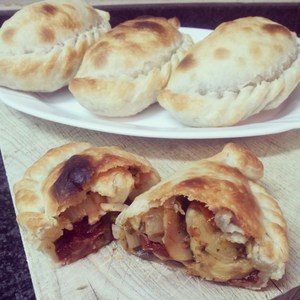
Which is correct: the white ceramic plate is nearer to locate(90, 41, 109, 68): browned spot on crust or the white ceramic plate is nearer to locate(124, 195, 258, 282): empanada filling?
locate(90, 41, 109, 68): browned spot on crust

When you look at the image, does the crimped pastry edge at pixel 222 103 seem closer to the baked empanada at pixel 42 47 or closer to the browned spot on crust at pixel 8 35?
the baked empanada at pixel 42 47

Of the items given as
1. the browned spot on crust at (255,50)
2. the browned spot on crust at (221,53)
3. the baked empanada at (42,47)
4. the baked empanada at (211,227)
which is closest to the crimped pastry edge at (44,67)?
the baked empanada at (42,47)

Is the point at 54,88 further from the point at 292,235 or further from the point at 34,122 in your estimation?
the point at 292,235

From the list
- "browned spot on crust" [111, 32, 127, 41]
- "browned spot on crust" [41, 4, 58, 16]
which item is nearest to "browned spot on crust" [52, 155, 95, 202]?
"browned spot on crust" [111, 32, 127, 41]

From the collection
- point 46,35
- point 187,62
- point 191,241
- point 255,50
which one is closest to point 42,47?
point 46,35

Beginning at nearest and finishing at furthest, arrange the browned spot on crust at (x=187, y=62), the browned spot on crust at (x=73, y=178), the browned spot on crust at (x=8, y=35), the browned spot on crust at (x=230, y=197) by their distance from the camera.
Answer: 1. the browned spot on crust at (x=230, y=197)
2. the browned spot on crust at (x=73, y=178)
3. the browned spot on crust at (x=187, y=62)
4. the browned spot on crust at (x=8, y=35)

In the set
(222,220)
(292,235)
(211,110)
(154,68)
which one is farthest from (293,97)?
(222,220)
